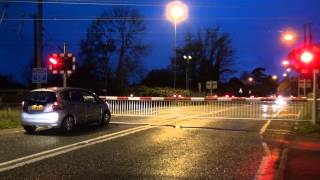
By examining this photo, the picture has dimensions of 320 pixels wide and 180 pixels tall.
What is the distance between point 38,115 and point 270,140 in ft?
22.8

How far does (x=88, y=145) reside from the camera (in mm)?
14102

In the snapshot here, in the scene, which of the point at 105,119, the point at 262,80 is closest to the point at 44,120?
the point at 105,119

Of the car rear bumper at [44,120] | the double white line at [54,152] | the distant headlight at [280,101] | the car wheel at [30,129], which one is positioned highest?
the distant headlight at [280,101]

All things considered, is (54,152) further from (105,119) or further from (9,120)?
(9,120)

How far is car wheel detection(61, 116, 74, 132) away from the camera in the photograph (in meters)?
17.1

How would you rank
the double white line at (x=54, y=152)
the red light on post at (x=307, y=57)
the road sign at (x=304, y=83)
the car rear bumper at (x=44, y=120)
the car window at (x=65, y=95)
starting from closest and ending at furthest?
the double white line at (x=54, y=152) → the car rear bumper at (x=44, y=120) → the car window at (x=65, y=95) → the red light on post at (x=307, y=57) → the road sign at (x=304, y=83)

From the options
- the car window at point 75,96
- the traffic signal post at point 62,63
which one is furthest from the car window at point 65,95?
the traffic signal post at point 62,63

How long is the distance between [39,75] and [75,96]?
5.52m

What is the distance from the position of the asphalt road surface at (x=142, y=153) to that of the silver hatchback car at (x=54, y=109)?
→ 13.4 inches

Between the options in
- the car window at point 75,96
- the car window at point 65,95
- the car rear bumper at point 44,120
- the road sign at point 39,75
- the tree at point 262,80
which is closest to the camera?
the car rear bumper at point 44,120

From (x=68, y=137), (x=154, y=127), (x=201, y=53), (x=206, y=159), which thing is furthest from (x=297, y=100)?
(x=201, y=53)

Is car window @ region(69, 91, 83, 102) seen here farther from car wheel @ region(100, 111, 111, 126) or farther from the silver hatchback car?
car wheel @ region(100, 111, 111, 126)

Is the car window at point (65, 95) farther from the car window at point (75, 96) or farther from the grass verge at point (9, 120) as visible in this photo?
the grass verge at point (9, 120)

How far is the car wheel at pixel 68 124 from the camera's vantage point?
56.1ft
